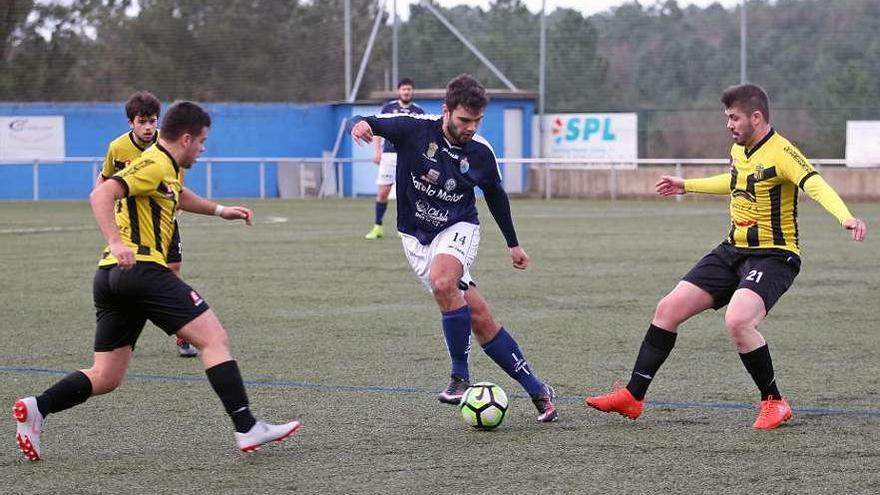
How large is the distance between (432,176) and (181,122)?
1375 mm

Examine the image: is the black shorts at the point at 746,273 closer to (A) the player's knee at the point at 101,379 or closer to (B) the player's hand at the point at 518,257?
(B) the player's hand at the point at 518,257

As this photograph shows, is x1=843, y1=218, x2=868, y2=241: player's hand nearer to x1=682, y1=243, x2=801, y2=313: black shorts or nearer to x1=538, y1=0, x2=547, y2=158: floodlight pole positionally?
x1=682, y1=243, x2=801, y2=313: black shorts

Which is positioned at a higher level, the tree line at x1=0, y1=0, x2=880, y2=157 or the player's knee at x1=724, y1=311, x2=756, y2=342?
the tree line at x1=0, y1=0, x2=880, y2=157

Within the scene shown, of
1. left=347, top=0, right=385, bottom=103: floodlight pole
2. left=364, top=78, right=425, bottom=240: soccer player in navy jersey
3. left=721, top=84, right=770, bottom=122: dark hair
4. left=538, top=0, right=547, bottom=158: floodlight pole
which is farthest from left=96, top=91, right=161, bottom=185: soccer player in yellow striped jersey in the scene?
left=347, top=0, right=385, bottom=103: floodlight pole

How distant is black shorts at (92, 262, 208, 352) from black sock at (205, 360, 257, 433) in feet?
0.77

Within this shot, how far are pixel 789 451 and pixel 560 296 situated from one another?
18.9ft

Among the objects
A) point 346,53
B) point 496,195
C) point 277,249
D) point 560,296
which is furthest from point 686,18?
point 496,195

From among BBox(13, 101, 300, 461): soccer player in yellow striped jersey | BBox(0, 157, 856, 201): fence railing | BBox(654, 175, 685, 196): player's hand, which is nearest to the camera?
BBox(13, 101, 300, 461): soccer player in yellow striped jersey

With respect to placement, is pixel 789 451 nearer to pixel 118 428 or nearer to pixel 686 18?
pixel 118 428

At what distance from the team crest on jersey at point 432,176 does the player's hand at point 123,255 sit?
5.51ft

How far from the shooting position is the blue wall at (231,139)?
2997cm

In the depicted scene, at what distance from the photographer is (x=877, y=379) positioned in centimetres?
725

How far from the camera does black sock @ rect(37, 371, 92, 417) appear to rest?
18.2ft

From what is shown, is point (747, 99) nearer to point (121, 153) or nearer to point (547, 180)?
point (121, 153)
